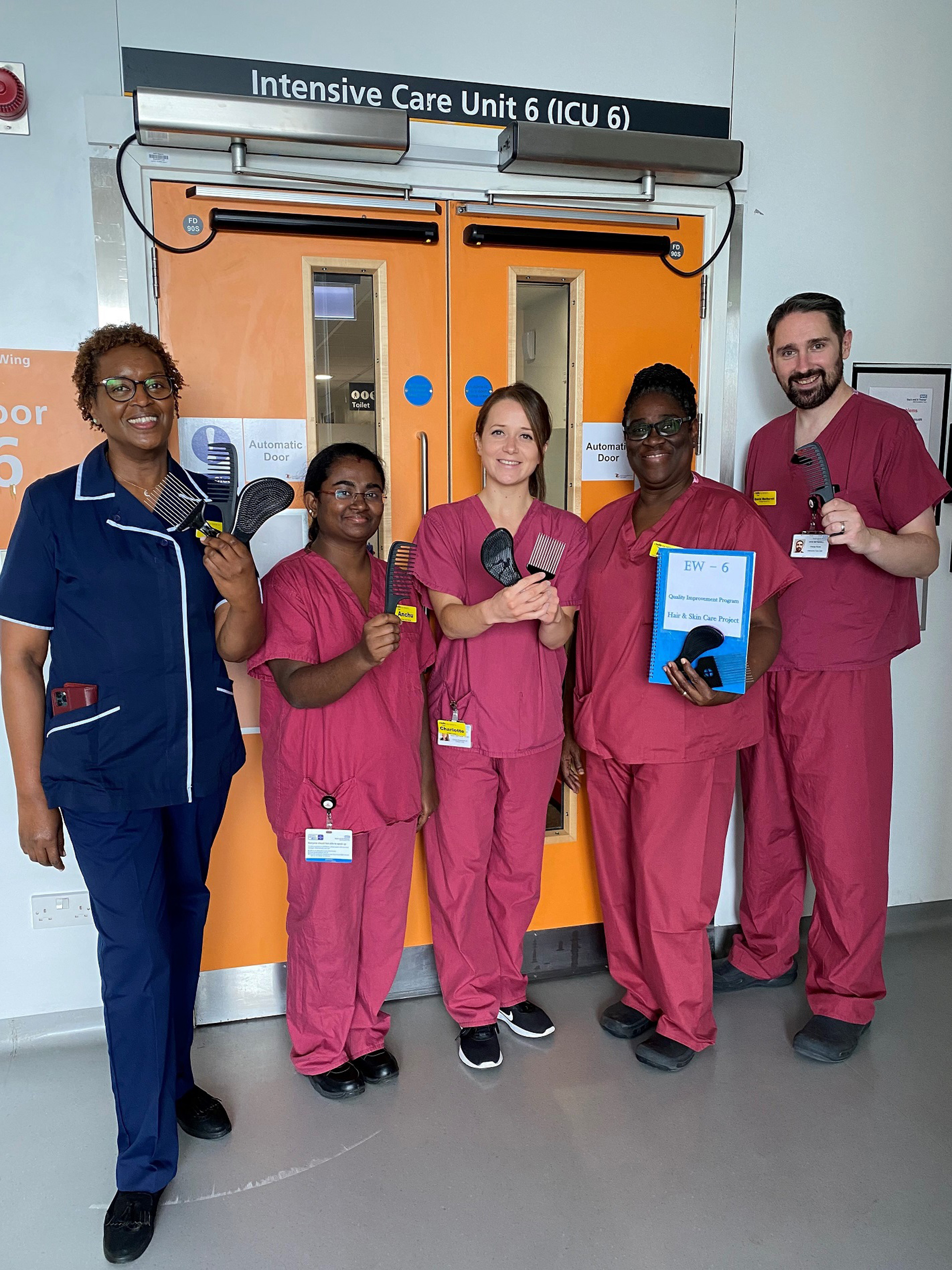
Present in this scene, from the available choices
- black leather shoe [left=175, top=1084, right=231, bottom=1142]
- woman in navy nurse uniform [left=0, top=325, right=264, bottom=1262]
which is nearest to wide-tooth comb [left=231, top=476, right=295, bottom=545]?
woman in navy nurse uniform [left=0, top=325, right=264, bottom=1262]

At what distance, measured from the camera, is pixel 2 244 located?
2250mm

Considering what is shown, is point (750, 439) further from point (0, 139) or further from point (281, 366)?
point (0, 139)

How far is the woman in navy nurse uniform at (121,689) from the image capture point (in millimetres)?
1756

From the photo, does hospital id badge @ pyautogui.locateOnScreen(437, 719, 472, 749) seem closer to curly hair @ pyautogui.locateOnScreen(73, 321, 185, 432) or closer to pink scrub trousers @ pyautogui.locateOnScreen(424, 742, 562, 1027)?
pink scrub trousers @ pyautogui.locateOnScreen(424, 742, 562, 1027)

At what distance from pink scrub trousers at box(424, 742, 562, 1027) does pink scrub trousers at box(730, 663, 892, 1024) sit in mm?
695

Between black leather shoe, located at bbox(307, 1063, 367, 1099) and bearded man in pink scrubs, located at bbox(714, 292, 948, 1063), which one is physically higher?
bearded man in pink scrubs, located at bbox(714, 292, 948, 1063)

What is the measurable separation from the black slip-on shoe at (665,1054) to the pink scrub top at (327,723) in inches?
37.8

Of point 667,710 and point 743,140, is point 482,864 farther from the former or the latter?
point 743,140

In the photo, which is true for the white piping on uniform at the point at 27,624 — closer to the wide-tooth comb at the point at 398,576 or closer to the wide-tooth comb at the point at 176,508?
the wide-tooth comb at the point at 176,508

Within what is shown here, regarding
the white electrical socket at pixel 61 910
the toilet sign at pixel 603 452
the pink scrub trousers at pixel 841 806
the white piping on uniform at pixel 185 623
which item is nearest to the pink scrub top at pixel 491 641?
the toilet sign at pixel 603 452

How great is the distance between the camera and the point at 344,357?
254 cm

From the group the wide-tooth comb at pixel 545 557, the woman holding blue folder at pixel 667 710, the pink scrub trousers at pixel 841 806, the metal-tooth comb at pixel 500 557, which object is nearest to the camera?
the metal-tooth comb at pixel 500 557

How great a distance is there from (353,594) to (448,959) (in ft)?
3.49

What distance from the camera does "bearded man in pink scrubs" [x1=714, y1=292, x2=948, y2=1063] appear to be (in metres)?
2.39
